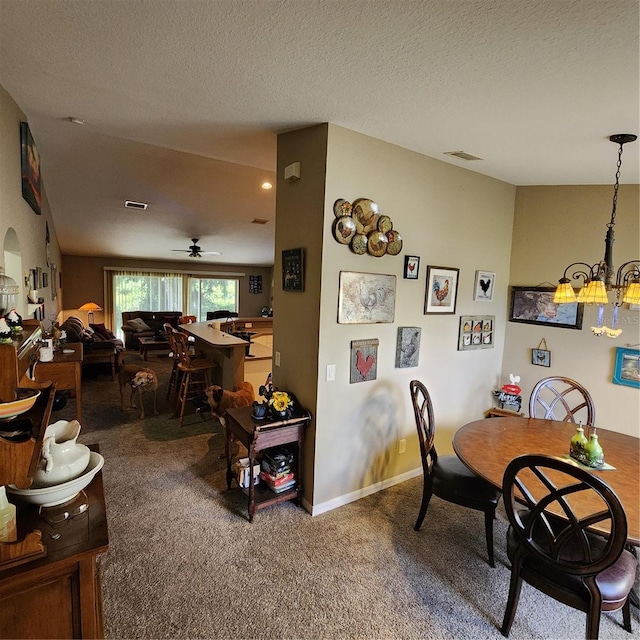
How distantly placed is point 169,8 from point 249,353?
357 centimetres

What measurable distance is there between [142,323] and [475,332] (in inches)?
316

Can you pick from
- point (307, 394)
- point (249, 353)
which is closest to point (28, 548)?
point (307, 394)

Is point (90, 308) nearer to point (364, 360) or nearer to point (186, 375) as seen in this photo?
point (186, 375)

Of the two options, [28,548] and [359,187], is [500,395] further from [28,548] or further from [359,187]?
[28,548]

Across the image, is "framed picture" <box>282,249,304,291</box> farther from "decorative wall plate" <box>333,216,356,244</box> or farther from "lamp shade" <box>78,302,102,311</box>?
"lamp shade" <box>78,302,102,311</box>

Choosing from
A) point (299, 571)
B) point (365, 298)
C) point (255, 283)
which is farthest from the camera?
point (255, 283)

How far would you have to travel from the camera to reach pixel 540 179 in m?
3.18

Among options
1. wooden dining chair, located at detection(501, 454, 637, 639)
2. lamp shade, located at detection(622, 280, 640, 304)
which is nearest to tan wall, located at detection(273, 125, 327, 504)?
wooden dining chair, located at detection(501, 454, 637, 639)

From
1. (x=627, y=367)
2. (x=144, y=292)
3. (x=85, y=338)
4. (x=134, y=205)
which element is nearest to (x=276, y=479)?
(x=627, y=367)

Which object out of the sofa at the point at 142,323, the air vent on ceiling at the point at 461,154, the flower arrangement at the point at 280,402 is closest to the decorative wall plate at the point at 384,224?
the air vent on ceiling at the point at 461,154

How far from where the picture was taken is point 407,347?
2898 mm

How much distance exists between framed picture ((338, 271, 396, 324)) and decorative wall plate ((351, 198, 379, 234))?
13.0 inches

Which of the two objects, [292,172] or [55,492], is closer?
[55,492]

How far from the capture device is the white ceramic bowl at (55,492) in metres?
1.14
